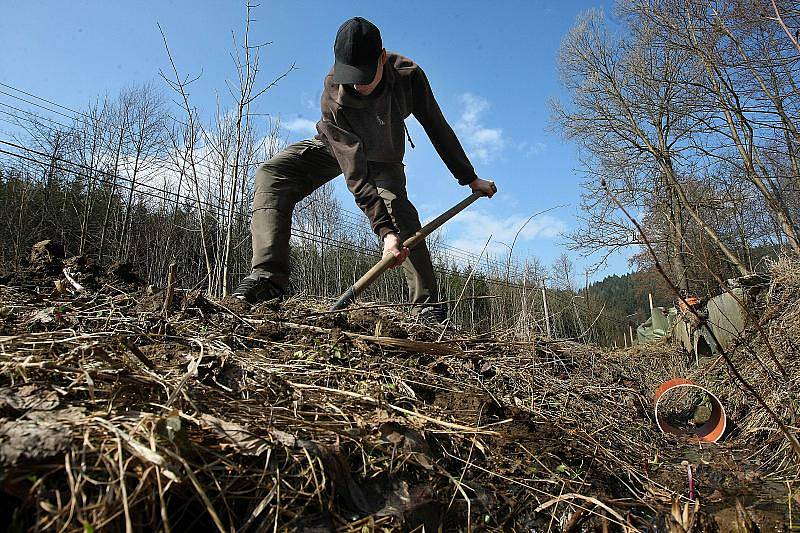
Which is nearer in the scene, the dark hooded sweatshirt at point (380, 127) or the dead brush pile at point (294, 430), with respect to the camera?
the dead brush pile at point (294, 430)

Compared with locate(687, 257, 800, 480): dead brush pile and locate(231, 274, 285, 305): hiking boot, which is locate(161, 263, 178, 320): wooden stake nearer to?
locate(231, 274, 285, 305): hiking boot

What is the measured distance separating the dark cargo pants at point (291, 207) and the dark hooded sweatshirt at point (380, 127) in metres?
0.13

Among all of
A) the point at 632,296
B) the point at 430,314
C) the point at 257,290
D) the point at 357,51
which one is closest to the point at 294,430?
the point at 430,314

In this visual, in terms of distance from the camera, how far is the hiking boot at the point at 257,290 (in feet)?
10.1

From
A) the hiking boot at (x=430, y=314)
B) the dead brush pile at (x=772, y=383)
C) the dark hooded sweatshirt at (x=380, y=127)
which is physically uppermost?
the dark hooded sweatshirt at (x=380, y=127)

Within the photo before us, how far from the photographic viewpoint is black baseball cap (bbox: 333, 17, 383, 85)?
282 centimetres

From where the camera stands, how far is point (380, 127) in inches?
Answer: 127

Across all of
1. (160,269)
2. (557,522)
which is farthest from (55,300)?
(160,269)

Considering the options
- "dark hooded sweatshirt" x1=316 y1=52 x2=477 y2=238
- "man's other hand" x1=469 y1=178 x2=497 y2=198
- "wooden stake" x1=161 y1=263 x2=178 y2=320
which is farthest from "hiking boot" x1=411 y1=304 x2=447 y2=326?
"wooden stake" x1=161 y1=263 x2=178 y2=320

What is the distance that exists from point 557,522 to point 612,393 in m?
1.47

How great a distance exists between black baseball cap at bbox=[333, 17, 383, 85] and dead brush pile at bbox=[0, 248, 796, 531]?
135cm

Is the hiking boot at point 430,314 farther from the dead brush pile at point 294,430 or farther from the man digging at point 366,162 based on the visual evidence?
the dead brush pile at point 294,430

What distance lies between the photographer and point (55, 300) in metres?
2.16

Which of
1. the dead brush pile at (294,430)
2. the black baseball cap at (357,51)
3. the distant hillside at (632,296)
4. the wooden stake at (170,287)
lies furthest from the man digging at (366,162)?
the distant hillside at (632,296)
